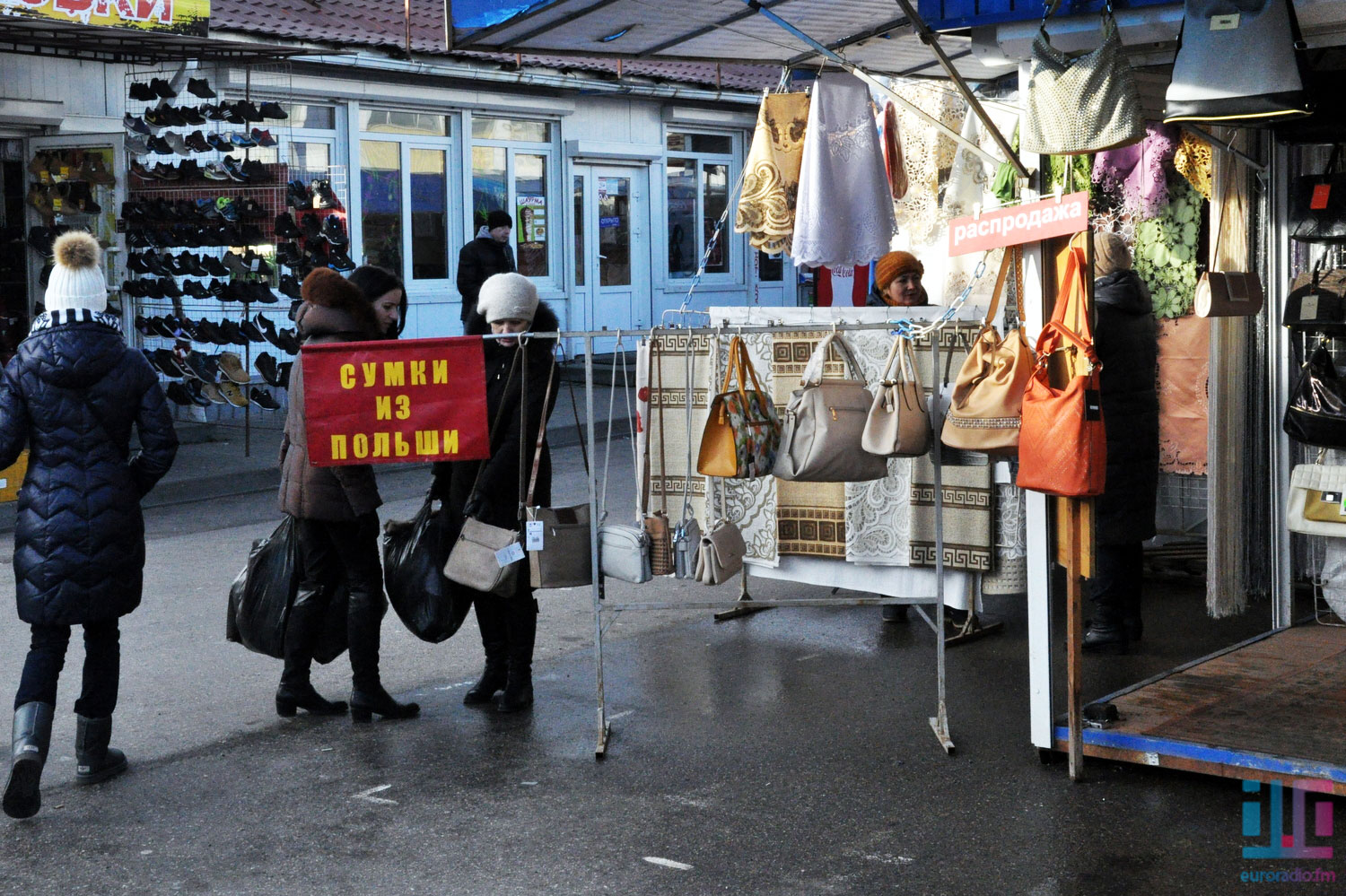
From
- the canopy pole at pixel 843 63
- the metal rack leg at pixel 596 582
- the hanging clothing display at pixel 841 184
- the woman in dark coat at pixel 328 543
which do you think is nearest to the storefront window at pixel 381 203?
the hanging clothing display at pixel 841 184

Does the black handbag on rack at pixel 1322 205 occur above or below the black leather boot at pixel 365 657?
above

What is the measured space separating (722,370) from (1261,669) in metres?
2.51

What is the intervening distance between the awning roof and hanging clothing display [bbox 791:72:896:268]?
6060mm

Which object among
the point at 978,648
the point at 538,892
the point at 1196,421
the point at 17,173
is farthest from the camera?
the point at 17,173

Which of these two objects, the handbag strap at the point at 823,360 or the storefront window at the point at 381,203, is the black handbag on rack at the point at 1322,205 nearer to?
the handbag strap at the point at 823,360

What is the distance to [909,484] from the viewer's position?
635 cm

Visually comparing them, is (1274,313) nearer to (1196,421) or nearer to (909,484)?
(1196,421)

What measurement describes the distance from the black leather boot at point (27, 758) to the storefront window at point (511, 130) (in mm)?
13242

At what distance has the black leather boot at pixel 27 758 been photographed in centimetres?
476

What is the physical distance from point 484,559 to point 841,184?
243cm

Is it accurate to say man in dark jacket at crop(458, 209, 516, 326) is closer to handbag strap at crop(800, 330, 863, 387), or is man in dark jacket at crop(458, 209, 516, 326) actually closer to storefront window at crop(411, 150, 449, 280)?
storefront window at crop(411, 150, 449, 280)

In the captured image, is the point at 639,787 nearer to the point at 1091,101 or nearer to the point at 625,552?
the point at 625,552

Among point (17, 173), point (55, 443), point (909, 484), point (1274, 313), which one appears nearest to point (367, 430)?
point (55, 443)

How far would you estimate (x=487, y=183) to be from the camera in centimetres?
1767
